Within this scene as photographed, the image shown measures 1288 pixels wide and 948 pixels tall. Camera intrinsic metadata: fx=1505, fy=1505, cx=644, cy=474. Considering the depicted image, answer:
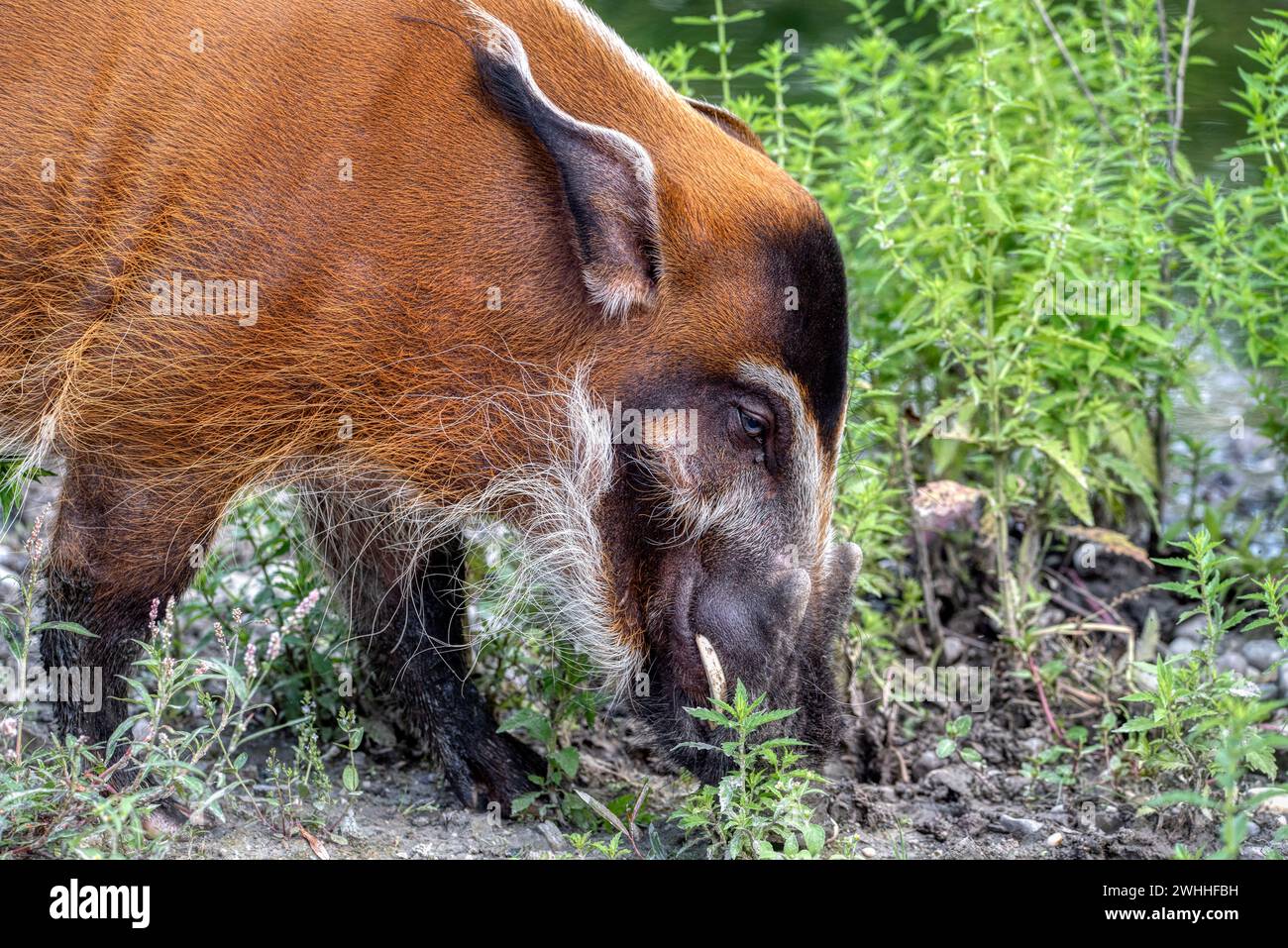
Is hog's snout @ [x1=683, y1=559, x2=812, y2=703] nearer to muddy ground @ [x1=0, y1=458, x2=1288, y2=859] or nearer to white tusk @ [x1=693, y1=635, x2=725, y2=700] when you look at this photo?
white tusk @ [x1=693, y1=635, x2=725, y2=700]

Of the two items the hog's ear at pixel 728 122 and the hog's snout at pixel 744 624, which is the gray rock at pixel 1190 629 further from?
the hog's ear at pixel 728 122

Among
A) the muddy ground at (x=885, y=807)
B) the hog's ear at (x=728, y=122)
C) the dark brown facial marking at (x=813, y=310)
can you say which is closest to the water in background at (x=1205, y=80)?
the muddy ground at (x=885, y=807)

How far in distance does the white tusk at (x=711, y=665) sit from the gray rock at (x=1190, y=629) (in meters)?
2.59

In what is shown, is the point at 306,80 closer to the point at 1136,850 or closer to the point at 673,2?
the point at 1136,850

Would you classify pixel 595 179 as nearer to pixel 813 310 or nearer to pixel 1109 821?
pixel 813 310

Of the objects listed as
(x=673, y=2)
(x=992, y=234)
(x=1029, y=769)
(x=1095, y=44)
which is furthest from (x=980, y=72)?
(x=673, y=2)

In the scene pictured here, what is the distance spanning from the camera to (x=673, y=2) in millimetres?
8633

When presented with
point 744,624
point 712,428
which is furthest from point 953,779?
point 712,428

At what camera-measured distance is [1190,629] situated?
5.79 meters

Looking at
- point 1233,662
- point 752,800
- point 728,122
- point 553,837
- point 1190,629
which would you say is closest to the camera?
point 752,800

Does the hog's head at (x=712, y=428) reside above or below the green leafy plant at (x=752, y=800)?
above

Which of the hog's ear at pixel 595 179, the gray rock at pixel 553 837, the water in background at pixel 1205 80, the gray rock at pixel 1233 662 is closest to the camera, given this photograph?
the hog's ear at pixel 595 179

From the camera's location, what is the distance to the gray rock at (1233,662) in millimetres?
5463

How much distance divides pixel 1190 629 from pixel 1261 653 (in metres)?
0.28
